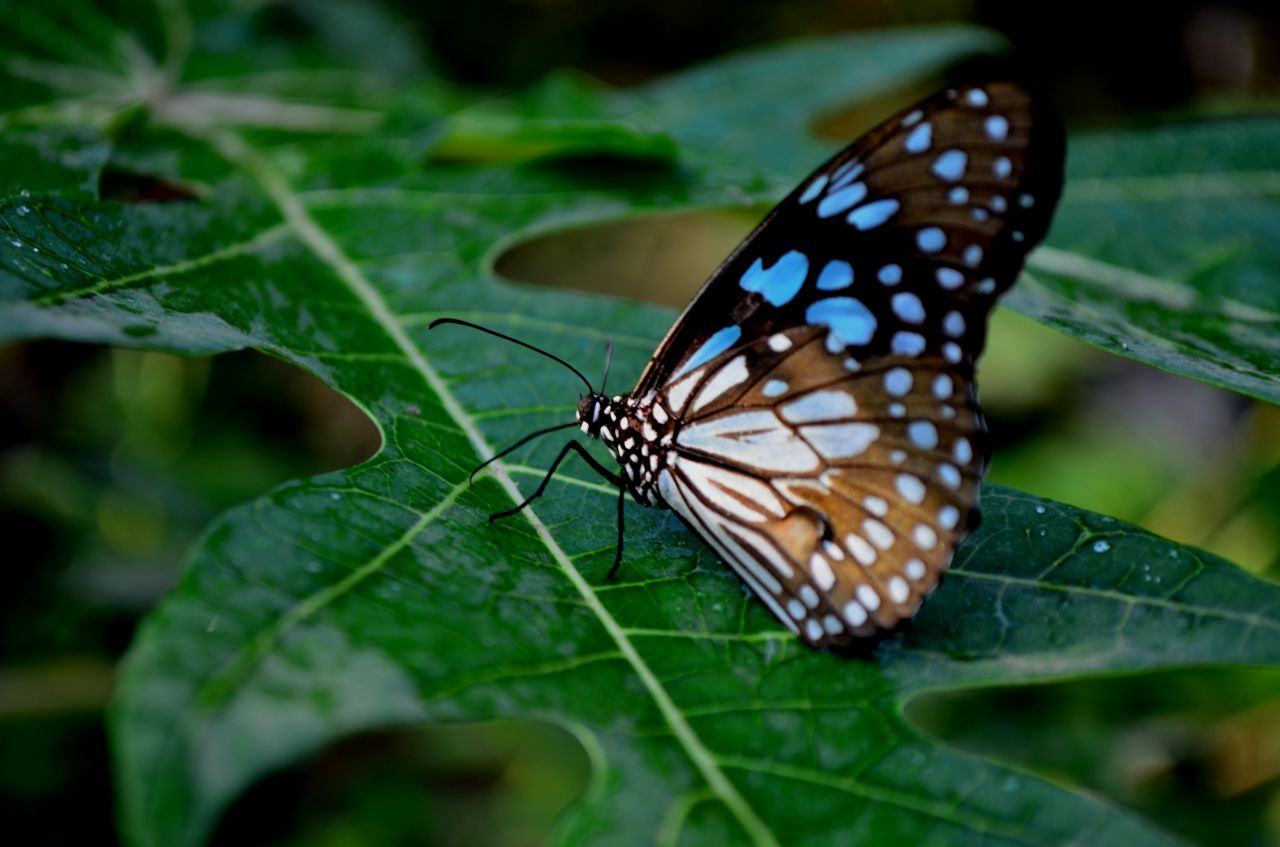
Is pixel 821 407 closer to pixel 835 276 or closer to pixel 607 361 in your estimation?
pixel 835 276

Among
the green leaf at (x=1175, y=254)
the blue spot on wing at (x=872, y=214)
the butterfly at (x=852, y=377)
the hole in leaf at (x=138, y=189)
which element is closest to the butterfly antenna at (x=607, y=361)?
the butterfly at (x=852, y=377)

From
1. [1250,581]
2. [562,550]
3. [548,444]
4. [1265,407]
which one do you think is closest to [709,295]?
[548,444]

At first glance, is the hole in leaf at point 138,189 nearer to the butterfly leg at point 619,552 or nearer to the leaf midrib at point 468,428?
the leaf midrib at point 468,428

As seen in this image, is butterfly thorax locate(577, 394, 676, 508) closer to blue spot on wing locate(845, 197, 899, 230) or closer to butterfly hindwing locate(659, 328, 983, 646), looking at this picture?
butterfly hindwing locate(659, 328, 983, 646)

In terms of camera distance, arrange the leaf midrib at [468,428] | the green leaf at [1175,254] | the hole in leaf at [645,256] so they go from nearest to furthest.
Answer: the leaf midrib at [468,428] → the green leaf at [1175,254] → the hole in leaf at [645,256]

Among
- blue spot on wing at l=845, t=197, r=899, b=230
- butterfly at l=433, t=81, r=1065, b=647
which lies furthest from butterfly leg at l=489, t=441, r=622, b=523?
blue spot on wing at l=845, t=197, r=899, b=230

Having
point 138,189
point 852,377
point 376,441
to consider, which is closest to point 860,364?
point 852,377
